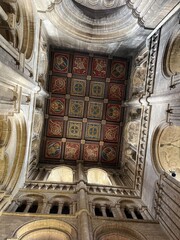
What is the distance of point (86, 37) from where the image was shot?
12.0m

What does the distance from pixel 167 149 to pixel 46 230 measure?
6.62 m

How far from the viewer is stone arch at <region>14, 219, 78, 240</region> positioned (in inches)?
303

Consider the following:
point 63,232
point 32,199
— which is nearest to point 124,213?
point 63,232

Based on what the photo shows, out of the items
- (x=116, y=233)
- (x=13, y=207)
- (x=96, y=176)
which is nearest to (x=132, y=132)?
(x=96, y=176)

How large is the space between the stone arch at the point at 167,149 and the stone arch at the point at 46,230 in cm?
482

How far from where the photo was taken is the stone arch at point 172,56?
8.65 metres

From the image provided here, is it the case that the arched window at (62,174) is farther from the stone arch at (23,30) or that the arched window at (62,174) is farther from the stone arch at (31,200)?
the stone arch at (23,30)

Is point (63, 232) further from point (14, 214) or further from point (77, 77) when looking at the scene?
point (77, 77)

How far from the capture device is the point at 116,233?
820cm

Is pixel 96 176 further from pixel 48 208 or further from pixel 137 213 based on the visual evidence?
pixel 48 208

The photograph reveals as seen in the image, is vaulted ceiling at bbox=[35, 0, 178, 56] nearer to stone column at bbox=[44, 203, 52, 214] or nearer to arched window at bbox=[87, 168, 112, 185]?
arched window at bbox=[87, 168, 112, 185]

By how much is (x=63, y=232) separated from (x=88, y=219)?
1109 mm

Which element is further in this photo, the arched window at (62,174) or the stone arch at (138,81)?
the arched window at (62,174)

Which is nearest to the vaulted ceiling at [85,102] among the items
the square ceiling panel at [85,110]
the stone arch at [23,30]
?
the square ceiling panel at [85,110]
